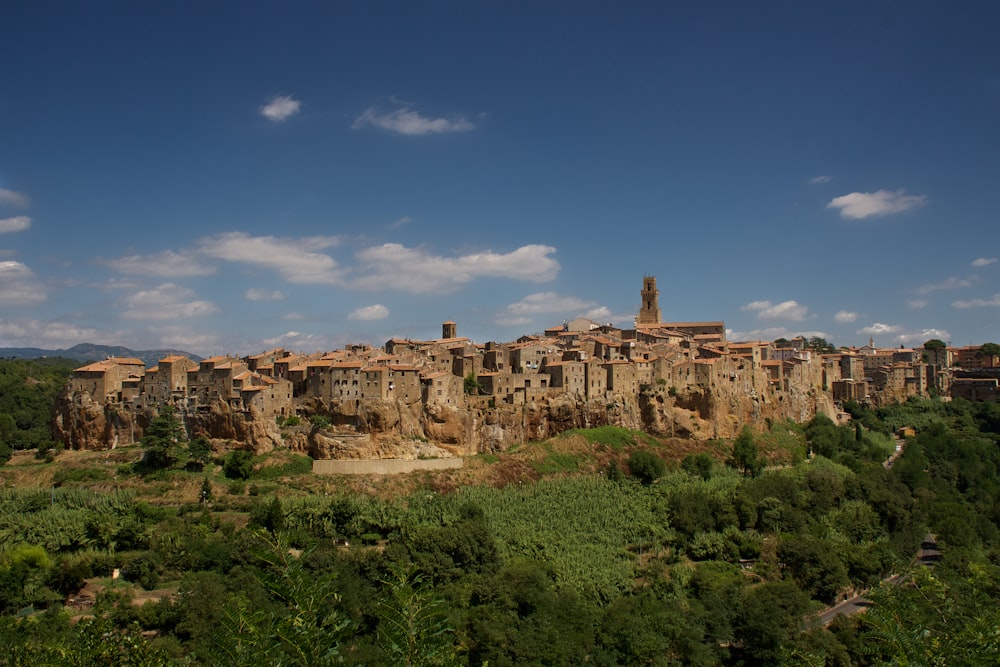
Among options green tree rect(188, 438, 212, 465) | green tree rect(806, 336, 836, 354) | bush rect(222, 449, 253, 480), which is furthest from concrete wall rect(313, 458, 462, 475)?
green tree rect(806, 336, 836, 354)

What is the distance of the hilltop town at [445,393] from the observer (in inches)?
1714

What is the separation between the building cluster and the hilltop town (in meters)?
0.09

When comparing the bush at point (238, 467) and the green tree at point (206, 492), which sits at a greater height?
the bush at point (238, 467)

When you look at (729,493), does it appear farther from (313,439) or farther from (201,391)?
(201,391)

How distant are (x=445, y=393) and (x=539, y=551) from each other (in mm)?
13200

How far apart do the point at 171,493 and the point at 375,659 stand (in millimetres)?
21482

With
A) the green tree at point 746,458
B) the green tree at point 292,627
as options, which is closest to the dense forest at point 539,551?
the green tree at point 746,458

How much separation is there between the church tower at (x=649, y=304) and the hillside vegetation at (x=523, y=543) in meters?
30.0

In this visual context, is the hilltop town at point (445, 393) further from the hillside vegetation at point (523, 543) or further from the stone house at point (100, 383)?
the hillside vegetation at point (523, 543)

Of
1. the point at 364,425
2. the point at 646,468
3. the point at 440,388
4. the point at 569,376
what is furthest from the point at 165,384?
the point at 646,468

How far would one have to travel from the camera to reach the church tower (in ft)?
271

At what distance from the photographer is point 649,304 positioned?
3265 inches

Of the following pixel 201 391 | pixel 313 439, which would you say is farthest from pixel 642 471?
pixel 201 391

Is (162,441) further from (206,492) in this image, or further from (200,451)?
(206,492)
